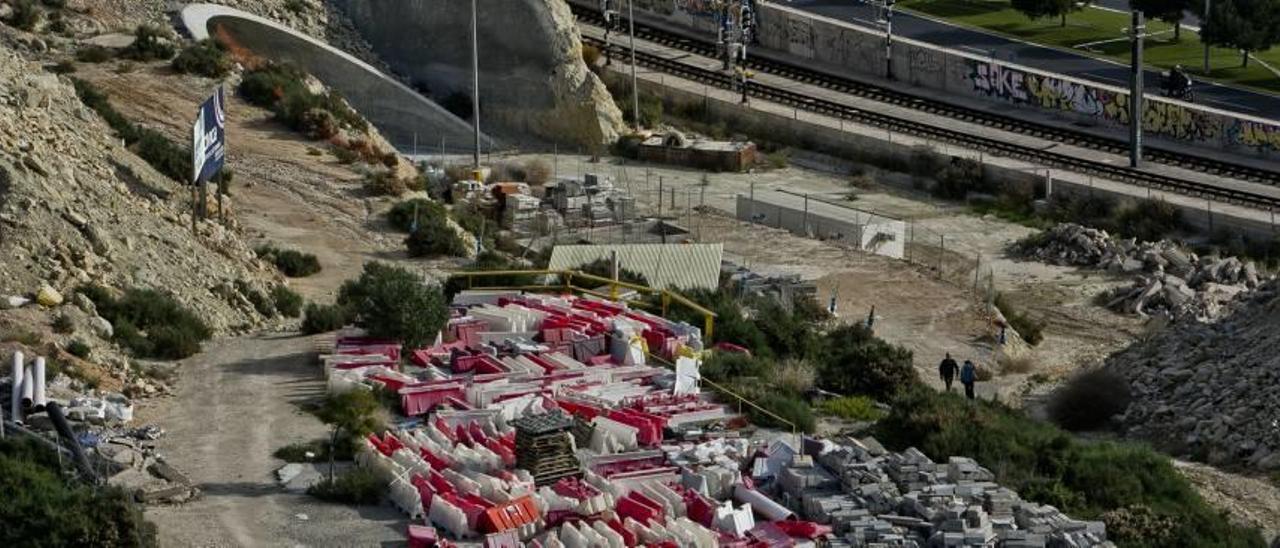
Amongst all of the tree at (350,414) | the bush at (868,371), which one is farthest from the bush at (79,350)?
the bush at (868,371)

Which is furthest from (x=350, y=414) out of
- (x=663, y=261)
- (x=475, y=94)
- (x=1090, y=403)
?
(x=475, y=94)

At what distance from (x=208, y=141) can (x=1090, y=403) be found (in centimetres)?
1679

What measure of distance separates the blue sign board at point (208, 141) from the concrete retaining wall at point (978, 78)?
111 feet

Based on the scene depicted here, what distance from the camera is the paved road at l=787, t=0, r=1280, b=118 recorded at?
278 ft

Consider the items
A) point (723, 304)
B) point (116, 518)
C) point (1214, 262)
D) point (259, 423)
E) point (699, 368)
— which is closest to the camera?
point (116, 518)

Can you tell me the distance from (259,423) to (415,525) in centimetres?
558

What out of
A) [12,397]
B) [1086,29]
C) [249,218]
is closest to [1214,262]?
[249,218]

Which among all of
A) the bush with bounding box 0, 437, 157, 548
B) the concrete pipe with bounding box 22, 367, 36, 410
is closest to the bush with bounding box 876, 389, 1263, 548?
the bush with bounding box 0, 437, 157, 548

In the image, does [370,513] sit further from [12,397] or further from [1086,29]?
[1086,29]

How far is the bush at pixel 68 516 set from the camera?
36.0 m

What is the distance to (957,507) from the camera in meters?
38.3

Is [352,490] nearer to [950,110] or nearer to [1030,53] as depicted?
[950,110]

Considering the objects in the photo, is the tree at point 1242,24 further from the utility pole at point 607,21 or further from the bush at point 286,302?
the bush at point 286,302

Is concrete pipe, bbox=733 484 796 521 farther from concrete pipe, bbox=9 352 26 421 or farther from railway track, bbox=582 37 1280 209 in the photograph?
railway track, bbox=582 37 1280 209
